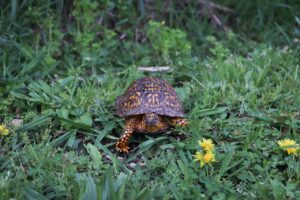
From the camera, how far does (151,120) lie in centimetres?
473

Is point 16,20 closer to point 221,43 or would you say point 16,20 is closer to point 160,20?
point 160,20

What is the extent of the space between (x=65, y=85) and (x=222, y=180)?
2053mm

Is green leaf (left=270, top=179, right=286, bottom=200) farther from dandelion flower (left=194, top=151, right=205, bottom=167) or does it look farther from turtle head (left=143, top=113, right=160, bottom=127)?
turtle head (left=143, top=113, right=160, bottom=127)

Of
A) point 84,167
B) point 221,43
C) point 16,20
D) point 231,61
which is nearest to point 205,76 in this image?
point 231,61

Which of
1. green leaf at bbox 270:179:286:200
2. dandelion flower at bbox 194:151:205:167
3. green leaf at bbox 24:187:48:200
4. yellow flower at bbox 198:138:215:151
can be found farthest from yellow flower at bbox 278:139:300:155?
green leaf at bbox 24:187:48:200

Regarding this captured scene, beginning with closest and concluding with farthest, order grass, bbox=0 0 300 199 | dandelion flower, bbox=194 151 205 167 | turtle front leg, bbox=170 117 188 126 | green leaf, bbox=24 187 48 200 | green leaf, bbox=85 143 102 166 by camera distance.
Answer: green leaf, bbox=24 187 48 200
grass, bbox=0 0 300 199
dandelion flower, bbox=194 151 205 167
green leaf, bbox=85 143 102 166
turtle front leg, bbox=170 117 188 126

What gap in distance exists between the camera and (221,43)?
6746 millimetres

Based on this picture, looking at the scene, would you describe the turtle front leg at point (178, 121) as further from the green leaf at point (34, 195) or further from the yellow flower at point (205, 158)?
the green leaf at point (34, 195)

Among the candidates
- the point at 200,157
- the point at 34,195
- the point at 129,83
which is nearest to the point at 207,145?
the point at 200,157

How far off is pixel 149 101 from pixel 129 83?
93 centimetres

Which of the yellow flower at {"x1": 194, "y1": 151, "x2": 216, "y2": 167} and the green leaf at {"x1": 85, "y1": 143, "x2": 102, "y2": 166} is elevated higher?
the yellow flower at {"x1": 194, "y1": 151, "x2": 216, "y2": 167}

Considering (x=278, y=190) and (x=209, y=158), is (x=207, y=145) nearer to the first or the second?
(x=209, y=158)

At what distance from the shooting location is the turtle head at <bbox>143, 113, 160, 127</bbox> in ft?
15.5

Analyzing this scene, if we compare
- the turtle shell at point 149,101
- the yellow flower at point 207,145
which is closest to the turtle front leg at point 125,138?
the turtle shell at point 149,101
